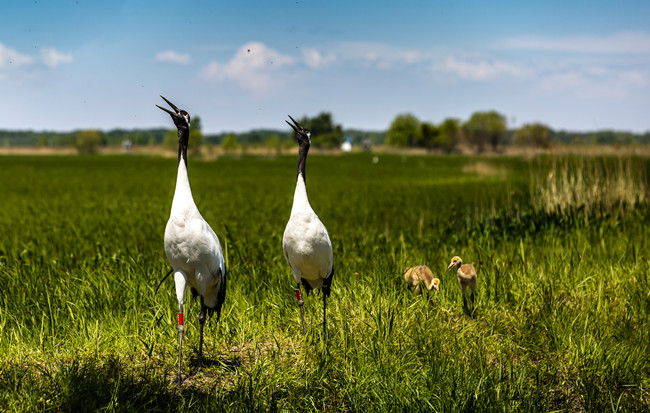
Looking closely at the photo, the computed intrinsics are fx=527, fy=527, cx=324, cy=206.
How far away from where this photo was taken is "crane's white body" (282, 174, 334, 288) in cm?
433

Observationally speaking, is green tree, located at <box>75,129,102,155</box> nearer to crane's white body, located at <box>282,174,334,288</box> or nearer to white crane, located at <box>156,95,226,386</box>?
crane's white body, located at <box>282,174,334,288</box>

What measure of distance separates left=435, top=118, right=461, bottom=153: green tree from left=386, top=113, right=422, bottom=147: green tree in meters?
7.72

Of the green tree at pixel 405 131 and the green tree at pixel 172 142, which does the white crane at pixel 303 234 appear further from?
the green tree at pixel 405 131

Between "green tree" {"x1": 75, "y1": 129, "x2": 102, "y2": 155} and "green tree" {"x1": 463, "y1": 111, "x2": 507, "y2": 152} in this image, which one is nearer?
"green tree" {"x1": 75, "y1": 129, "x2": 102, "y2": 155}

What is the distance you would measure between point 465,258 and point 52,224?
35.3 feet

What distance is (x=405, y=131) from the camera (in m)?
187

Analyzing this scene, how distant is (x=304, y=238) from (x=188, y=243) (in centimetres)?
97

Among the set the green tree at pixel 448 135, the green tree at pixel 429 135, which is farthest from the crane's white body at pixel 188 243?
the green tree at pixel 429 135

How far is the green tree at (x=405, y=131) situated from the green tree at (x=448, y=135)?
7.72m

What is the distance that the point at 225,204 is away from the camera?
64.5 feet

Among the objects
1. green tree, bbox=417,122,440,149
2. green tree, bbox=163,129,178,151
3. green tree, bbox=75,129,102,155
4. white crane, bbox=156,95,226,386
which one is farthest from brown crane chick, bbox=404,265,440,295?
green tree, bbox=417,122,440,149

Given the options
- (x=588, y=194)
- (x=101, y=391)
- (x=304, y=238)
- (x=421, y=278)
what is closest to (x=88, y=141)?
(x=588, y=194)

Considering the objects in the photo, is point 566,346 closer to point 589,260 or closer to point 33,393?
point 589,260

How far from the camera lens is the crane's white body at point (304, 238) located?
4.33 metres
